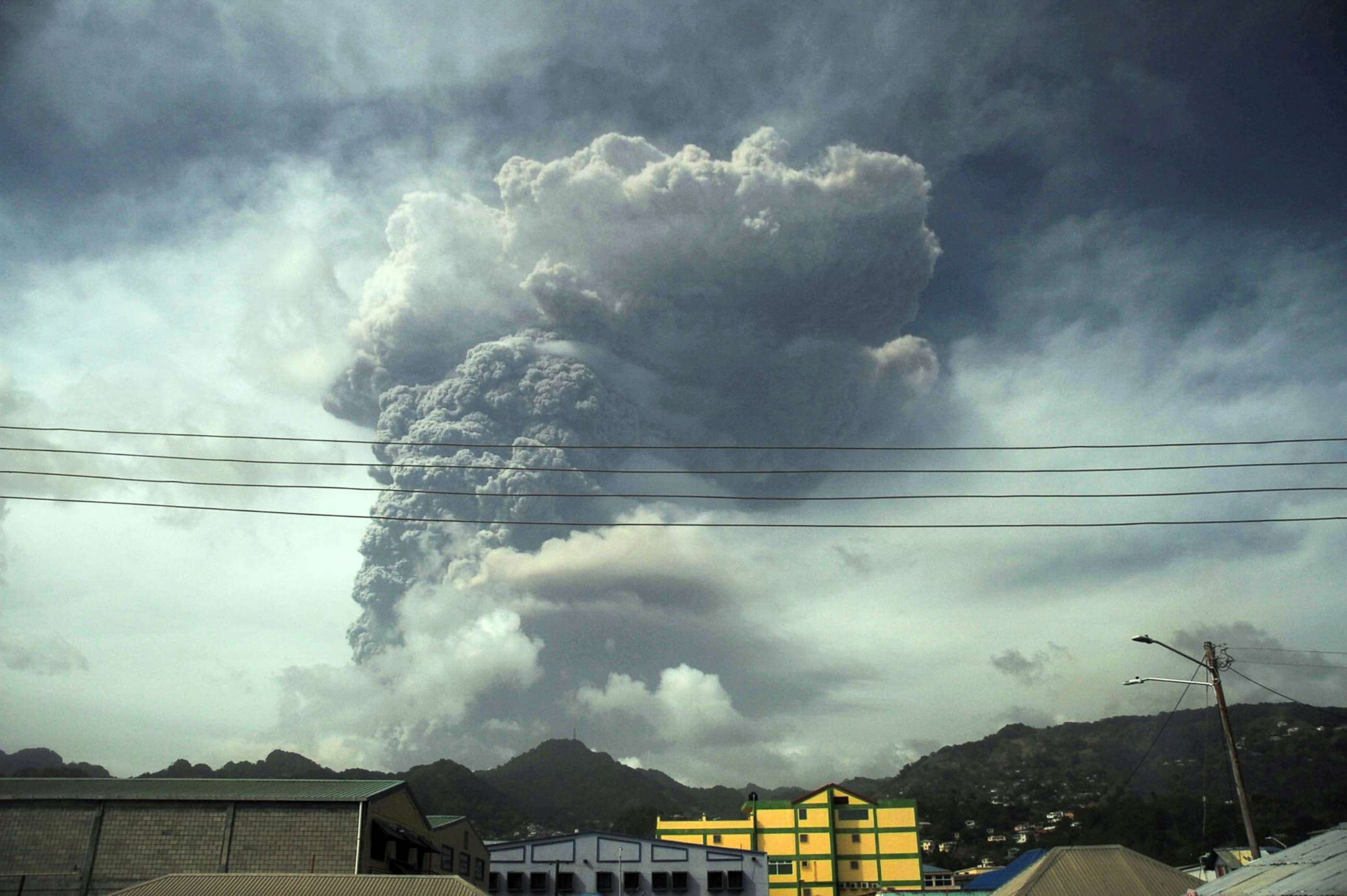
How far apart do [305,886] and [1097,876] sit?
3462 centimetres

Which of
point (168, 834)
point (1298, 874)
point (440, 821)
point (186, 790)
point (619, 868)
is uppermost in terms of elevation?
point (186, 790)

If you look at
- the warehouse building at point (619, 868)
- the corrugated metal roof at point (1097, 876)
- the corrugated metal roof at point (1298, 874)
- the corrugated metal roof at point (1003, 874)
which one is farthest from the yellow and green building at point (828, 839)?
the corrugated metal roof at point (1298, 874)

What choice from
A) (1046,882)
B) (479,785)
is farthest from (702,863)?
(479,785)

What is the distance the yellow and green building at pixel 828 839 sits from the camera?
9294 centimetres

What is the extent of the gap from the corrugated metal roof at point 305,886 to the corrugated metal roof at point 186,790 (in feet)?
16.6

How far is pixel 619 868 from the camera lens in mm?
74375

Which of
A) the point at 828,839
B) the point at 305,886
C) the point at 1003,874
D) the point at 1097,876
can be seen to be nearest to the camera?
the point at 1097,876

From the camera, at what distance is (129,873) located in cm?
4669

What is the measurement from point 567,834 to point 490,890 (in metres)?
7.23

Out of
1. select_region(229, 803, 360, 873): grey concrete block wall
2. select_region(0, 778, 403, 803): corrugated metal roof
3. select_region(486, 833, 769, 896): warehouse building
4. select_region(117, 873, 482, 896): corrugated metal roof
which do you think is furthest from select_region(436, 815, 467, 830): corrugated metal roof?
select_region(117, 873, 482, 896): corrugated metal roof

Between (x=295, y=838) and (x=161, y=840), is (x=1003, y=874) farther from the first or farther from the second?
(x=161, y=840)

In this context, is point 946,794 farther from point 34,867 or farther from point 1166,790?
point 34,867

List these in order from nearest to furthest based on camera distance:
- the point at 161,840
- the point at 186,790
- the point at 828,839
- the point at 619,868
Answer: the point at 161,840
the point at 186,790
the point at 619,868
the point at 828,839

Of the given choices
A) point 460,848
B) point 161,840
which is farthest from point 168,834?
point 460,848
